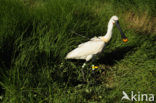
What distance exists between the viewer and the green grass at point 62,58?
2.05 metres

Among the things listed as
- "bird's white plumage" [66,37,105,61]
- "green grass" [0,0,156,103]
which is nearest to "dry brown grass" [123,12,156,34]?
"green grass" [0,0,156,103]

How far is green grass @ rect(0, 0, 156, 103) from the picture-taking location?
6.73ft

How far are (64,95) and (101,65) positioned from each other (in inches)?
45.3

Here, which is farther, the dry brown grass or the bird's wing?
the dry brown grass

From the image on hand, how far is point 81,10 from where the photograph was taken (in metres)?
3.25

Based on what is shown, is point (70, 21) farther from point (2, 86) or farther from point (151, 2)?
point (151, 2)

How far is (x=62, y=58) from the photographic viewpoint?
2574 mm

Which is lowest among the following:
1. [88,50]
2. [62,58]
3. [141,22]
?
[62,58]

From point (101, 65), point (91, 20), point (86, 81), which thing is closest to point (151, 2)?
point (91, 20)

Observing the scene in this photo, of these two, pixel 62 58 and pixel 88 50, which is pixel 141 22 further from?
pixel 62 58

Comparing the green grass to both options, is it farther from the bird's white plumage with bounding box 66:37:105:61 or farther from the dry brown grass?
the dry brown grass

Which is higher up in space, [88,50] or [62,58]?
[88,50]

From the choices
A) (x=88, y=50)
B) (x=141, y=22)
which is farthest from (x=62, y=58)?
(x=141, y=22)

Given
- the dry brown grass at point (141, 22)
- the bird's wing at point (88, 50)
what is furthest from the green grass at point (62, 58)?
the dry brown grass at point (141, 22)
